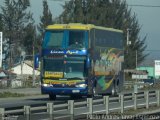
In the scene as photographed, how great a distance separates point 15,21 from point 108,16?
20217 millimetres

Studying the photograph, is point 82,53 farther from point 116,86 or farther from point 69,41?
point 116,86

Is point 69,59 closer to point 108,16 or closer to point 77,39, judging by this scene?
point 77,39

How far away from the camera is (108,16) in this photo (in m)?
116

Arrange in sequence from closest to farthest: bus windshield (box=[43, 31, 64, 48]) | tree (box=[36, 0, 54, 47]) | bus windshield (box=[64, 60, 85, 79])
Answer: bus windshield (box=[43, 31, 64, 48]) → bus windshield (box=[64, 60, 85, 79]) → tree (box=[36, 0, 54, 47])

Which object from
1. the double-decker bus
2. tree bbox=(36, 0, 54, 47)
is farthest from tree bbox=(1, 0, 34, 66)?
the double-decker bus

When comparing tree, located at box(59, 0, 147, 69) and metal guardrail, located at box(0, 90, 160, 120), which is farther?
tree, located at box(59, 0, 147, 69)

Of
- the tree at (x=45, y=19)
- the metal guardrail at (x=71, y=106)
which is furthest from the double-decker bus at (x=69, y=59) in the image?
the tree at (x=45, y=19)

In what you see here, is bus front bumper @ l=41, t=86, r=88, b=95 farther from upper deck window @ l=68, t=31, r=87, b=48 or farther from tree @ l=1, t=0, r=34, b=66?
tree @ l=1, t=0, r=34, b=66

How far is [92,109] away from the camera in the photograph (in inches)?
811

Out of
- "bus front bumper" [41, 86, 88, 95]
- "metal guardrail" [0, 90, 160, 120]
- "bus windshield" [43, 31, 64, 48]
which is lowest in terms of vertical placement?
"bus front bumper" [41, 86, 88, 95]

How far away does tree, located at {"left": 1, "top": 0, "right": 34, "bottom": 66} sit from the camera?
122 metres

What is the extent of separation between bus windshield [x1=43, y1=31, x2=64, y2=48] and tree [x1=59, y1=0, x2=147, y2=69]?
75.9 m

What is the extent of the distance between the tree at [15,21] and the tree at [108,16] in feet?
32.2

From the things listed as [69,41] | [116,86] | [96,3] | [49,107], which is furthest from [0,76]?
[49,107]
